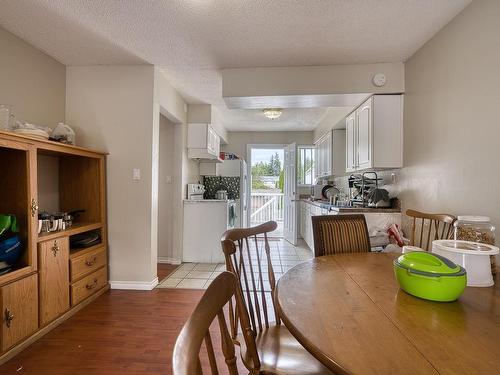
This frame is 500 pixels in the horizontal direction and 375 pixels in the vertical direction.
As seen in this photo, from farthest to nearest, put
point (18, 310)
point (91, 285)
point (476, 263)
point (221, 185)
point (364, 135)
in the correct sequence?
point (221, 185)
point (364, 135)
point (91, 285)
point (18, 310)
point (476, 263)

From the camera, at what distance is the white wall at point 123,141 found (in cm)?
278

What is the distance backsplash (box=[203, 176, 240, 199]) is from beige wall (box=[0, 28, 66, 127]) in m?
2.49

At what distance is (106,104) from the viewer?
280 cm

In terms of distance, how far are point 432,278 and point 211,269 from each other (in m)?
2.99

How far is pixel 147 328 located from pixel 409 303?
193 centimetres

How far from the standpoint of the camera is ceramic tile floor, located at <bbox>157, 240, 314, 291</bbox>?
117 inches

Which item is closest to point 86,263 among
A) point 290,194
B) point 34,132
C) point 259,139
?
point 34,132

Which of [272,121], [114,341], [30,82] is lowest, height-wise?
[114,341]

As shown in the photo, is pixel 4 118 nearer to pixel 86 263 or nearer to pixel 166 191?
pixel 86 263

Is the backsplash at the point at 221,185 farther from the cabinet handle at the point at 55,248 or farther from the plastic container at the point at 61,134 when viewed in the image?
the cabinet handle at the point at 55,248

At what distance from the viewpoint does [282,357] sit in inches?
39.4

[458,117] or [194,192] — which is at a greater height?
[458,117]

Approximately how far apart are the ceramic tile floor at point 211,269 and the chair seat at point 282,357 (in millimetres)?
1719

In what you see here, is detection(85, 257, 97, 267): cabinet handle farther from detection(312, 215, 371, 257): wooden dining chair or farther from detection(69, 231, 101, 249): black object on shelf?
detection(312, 215, 371, 257): wooden dining chair
